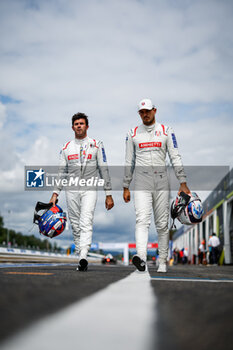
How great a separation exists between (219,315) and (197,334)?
29 cm

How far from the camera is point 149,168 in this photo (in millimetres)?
5965

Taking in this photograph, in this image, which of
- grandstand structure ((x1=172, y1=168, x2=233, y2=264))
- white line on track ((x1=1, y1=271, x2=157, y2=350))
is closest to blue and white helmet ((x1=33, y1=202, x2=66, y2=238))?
white line on track ((x1=1, y1=271, x2=157, y2=350))

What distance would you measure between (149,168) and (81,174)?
3.88ft

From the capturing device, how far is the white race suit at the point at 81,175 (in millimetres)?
6473

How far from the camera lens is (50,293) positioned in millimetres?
1782

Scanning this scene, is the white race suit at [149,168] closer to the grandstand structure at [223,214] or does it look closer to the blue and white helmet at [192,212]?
the blue and white helmet at [192,212]

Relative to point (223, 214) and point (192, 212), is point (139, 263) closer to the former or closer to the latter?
point (192, 212)

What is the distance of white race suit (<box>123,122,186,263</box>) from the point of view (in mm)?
5953

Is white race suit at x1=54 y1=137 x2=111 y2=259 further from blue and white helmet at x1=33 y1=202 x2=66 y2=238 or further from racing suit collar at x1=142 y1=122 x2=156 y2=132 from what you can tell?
racing suit collar at x1=142 y1=122 x2=156 y2=132

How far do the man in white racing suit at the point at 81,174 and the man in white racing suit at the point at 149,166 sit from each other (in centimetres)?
65

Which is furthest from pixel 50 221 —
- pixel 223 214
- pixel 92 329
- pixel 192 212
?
pixel 223 214

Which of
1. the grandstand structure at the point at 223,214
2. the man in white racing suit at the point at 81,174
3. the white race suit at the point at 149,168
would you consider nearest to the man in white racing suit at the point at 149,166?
the white race suit at the point at 149,168

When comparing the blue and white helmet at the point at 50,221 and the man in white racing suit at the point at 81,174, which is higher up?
Result: the man in white racing suit at the point at 81,174

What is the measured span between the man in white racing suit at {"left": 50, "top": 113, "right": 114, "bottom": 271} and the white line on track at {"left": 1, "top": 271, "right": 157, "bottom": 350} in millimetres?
4828
